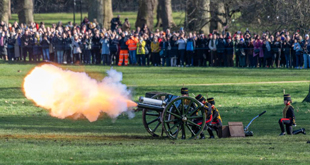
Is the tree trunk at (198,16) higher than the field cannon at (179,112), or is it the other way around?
the tree trunk at (198,16)

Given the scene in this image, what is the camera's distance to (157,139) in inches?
667

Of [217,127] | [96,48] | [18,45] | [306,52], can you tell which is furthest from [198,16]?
[217,127]

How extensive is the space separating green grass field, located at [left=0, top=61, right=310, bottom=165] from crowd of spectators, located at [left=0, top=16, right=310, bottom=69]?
467cm

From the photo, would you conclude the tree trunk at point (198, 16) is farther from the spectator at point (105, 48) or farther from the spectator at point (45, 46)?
the spectator at point (45, 46)

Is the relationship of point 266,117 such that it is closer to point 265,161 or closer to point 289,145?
point 289,145

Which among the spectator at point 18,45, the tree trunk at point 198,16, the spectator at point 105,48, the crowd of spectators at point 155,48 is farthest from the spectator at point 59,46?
the tree trunk at point 198,16

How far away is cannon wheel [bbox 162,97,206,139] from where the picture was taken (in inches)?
651

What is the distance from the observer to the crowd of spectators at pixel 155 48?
131 feet

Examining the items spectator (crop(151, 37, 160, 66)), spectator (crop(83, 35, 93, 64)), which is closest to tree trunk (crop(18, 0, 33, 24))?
spectator (crop(83, 35, 93, 64))

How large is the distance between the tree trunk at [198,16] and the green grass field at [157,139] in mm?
16428

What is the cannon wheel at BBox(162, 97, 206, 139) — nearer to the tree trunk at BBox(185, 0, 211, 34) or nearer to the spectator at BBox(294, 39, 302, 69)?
the spectator at BBox(294, 39, 302, 69)

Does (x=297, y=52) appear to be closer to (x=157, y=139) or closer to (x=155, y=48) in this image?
(x=155, y=48)

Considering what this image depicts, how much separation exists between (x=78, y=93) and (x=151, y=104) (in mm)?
2723

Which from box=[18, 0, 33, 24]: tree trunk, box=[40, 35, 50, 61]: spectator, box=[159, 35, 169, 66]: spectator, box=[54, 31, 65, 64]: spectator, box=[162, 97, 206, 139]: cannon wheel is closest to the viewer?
box=[162, 97, 206, 139]: cannon wheel
